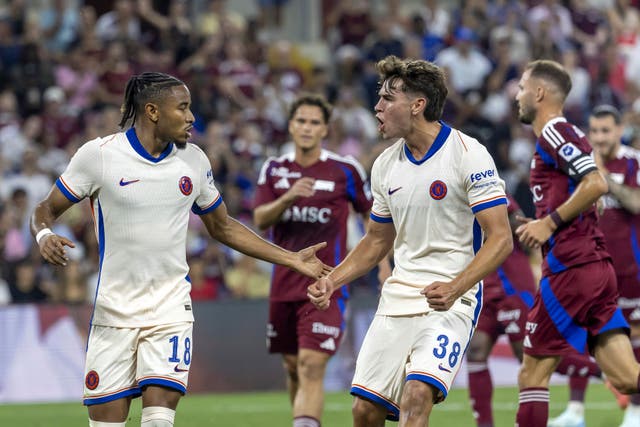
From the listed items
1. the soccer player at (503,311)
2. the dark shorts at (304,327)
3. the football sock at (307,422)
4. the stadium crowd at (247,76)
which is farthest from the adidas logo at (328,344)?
the stadium crowd at (247,76)

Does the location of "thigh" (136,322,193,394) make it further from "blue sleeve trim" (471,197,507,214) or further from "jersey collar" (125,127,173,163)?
"blue sleeve trim" (471,197,507,214)

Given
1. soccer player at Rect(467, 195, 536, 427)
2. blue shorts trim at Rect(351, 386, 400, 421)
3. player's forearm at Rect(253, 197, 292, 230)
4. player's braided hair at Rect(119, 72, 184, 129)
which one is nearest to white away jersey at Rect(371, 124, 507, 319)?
blue shorts trim at Rect(351, 386, 400, 421)

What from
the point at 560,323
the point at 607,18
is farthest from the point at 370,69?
the point at 560,323

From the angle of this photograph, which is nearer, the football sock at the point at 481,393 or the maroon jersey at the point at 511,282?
the football sock at the point at 481,393

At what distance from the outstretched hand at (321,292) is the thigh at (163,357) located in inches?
32.6

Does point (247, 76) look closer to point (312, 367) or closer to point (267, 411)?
point (267, 411)

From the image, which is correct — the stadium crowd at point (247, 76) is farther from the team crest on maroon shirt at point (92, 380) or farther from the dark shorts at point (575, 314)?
the team crest on maroon shirt at point (92, 380)

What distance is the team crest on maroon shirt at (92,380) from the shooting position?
691cm

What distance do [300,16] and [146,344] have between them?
16930 millimetres

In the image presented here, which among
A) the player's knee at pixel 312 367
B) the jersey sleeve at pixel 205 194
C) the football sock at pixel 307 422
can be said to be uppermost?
the jersey sleeve at pixel 205 194

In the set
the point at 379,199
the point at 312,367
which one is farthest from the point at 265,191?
the point at 379,199

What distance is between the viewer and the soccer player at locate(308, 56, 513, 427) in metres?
6.73

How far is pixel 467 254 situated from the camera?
23.0 feet

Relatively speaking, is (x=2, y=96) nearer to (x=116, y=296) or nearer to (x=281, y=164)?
(x=281, y=164)
